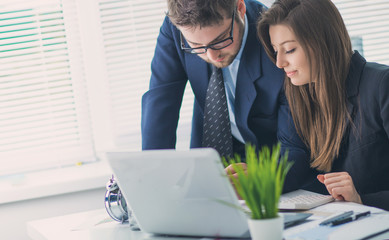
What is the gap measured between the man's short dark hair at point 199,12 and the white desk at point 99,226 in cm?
75

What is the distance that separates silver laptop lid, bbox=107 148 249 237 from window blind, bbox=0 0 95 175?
5.90ft

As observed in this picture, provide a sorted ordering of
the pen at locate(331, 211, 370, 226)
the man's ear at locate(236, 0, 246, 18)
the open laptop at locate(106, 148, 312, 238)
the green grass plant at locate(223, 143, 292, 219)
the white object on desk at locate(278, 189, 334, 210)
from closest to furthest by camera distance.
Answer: the green grass plant at locate(223, 143, 292, 219)
the open laptop at locate(106, 148, 312, 238)
the pen at locate(331, 211, 370, 226)
the white object on desk at locate(278, 189, 334, 210)
the man's ear at locate(236, 0, 246, 18)

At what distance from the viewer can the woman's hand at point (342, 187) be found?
160 cm

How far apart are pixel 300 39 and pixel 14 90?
1825 millimetres

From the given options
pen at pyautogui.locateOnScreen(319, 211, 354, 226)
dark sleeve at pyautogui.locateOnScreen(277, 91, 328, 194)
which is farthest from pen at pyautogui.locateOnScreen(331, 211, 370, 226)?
dark sleeve at pyautogui.locateOnScreen(277, 91, 328, 194)

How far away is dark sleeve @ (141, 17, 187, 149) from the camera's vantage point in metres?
2.28

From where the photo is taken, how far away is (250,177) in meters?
1.08

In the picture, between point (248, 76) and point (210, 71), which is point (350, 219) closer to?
point (248, 76)

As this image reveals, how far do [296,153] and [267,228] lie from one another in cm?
91

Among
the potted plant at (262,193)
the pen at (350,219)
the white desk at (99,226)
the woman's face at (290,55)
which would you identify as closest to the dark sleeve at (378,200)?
the white desk at (99,226)

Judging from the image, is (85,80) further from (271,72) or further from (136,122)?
(271,72)

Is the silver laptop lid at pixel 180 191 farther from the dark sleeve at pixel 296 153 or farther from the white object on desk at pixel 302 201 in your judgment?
the dark sleeve at pixel 296 153

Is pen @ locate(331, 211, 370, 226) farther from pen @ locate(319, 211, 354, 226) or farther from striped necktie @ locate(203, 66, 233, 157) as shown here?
striped necktie @ locate(203, 66, 233, 157)

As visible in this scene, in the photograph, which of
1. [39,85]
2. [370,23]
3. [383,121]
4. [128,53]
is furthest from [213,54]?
[370,23]
